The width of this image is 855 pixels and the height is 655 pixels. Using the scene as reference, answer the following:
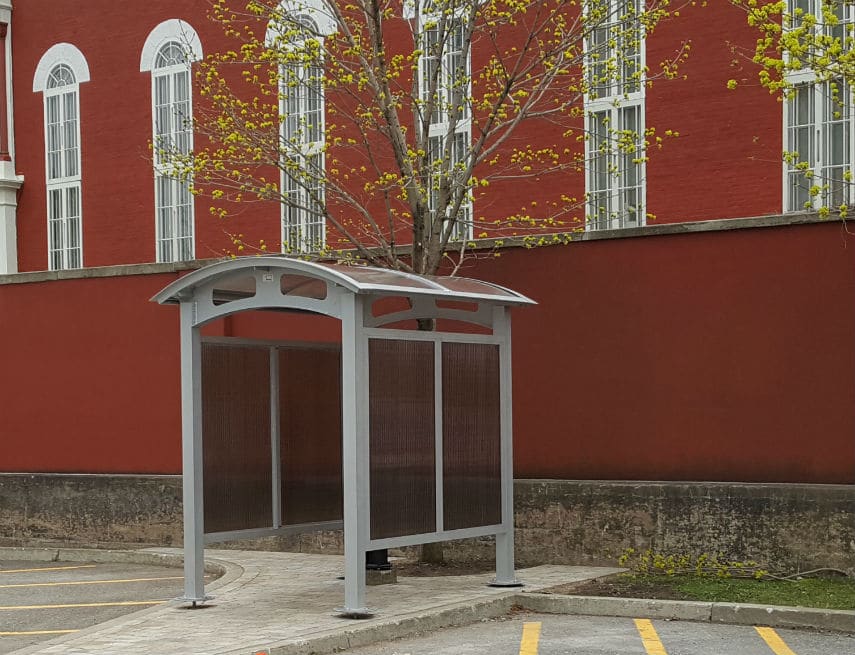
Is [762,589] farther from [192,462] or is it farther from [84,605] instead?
[84,605]

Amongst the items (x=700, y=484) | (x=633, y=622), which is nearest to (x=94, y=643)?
(x=633, y=622)

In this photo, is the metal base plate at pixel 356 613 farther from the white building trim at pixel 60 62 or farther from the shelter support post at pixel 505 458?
the white building trim at pixel 60 62

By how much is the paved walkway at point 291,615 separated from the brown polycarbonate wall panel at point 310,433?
673 mm

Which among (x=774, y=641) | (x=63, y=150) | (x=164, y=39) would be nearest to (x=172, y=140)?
(x=164, y=39)

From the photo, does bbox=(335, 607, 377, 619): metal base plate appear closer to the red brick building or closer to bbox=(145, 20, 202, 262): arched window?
the red brick building

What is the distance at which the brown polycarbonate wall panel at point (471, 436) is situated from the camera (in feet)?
37.5

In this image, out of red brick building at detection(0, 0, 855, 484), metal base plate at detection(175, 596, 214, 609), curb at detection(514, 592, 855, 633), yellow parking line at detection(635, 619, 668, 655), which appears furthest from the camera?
red brick building at detection(0, 0, 855, 484)

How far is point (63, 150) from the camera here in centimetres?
2420

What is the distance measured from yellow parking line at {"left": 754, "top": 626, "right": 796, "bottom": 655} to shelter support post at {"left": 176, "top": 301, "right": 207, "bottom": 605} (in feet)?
14.0

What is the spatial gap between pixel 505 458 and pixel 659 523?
1679 mm

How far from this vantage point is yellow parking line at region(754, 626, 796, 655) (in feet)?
30.4

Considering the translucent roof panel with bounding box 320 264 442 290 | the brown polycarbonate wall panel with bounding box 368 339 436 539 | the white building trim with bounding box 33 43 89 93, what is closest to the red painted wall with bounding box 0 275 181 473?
the brown polycarbonate wall panel with bounding box 368 339 436 539

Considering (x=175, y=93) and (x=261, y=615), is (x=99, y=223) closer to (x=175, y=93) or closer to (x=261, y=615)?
(x=175, y=93)

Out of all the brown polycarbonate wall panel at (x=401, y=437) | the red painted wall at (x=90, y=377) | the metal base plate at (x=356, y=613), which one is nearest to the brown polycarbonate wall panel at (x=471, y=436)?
the brown polycarbonate wall panel at (x=401, y=437)
